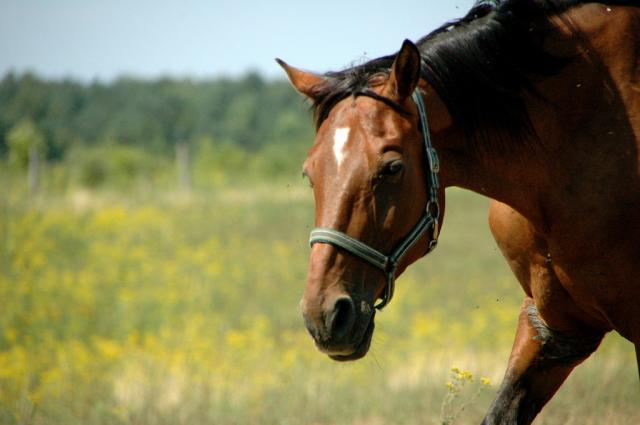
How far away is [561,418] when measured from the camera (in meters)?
5.48

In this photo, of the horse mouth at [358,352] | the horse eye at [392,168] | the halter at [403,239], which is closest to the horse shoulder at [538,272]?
the halter at [403,239]

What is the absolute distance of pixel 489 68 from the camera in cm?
331

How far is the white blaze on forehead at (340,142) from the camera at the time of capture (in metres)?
2.88

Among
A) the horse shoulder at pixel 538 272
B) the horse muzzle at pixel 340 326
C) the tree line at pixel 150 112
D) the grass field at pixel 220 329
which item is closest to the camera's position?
the horse muzzle at pixel 340 326

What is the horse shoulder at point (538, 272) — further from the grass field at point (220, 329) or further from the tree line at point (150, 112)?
the tree line at point (150, 112)

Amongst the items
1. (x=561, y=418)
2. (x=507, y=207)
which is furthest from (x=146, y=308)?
(x=507, y=207)

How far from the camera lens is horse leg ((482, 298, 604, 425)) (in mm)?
3768

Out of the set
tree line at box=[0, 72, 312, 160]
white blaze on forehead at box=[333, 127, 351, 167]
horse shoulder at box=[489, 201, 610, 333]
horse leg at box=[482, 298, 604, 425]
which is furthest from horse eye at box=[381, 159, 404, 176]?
tree line at box=[0, 72, 312, 160]

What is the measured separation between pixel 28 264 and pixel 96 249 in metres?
2.30

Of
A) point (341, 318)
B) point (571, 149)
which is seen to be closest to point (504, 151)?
point (571, 149)

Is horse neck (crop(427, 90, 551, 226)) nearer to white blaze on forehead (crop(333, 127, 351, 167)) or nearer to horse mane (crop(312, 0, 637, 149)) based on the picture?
horse mane (crop(312, 0, 637, 149))

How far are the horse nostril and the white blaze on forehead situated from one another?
1.75 feet

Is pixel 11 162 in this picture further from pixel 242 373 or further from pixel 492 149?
pixel 492 149

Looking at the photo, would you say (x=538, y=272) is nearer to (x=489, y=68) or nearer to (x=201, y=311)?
(x=489, y=68)
